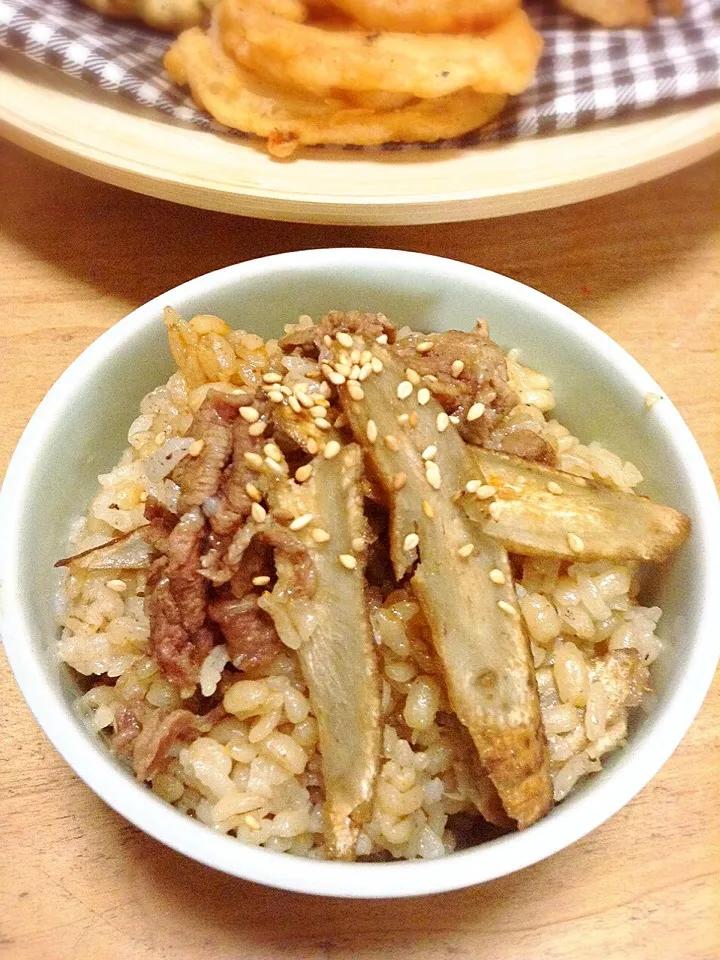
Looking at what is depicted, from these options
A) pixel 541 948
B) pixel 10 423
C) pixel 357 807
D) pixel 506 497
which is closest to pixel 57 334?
pixel 10 423

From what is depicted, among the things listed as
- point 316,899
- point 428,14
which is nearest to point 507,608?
point 316,899

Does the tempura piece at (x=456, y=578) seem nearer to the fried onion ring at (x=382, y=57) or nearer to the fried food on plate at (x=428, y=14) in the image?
the fried onion ring at (x=382, y=57)

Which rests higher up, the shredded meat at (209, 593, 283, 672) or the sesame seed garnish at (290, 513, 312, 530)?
the sesame seed garnish at (290, 513, 312, 530)

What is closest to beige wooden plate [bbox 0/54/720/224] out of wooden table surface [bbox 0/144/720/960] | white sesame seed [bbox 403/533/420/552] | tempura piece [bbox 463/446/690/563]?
wooden table surface [bbox 0/144/720/960]

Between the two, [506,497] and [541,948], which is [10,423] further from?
[541,948]

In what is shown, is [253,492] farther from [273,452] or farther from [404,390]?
[404,390]

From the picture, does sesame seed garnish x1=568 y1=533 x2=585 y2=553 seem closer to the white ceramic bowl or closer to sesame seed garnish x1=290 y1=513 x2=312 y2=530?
the white ceramic bowl

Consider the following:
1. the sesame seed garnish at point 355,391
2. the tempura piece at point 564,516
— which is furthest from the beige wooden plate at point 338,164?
the tempura piece at point 564,516
